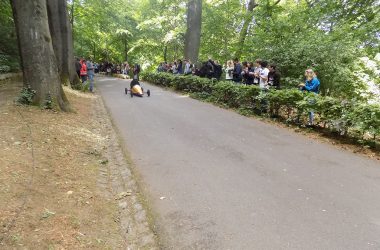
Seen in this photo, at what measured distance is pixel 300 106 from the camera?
357 inches

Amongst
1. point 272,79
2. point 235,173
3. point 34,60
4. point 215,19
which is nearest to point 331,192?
point 235,173

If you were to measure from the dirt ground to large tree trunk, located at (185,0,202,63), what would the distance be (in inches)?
558

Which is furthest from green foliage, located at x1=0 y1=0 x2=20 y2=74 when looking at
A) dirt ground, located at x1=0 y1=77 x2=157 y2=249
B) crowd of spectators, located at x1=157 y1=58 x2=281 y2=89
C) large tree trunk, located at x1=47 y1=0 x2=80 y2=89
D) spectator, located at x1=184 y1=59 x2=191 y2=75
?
dirt ground, located at x1=0 y1=77 x2=157 y2=249

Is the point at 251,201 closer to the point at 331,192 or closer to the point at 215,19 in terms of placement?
the point at 331,192

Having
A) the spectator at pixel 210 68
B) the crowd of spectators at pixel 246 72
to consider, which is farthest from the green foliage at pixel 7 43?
the spectator at pixel 210 68

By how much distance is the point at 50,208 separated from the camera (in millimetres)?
4227

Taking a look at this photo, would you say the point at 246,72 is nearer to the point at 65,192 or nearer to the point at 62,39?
the point at 62,39

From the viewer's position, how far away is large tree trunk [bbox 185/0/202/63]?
811 inches

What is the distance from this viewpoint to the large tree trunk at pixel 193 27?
67.6 feet

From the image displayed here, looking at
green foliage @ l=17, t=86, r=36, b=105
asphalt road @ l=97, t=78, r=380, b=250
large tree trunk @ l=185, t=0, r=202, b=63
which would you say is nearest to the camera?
asphalt road @ l=97, t=78, r=380, b=250

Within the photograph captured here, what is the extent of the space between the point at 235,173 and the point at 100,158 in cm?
279

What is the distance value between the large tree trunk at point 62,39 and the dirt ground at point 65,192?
362 inches

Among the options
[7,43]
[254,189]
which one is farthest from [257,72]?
[7,43]

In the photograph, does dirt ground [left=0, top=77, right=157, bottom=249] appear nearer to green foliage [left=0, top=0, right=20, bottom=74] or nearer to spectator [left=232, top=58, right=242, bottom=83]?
spectator [left=232, top=58, right=242, bottom=83]
